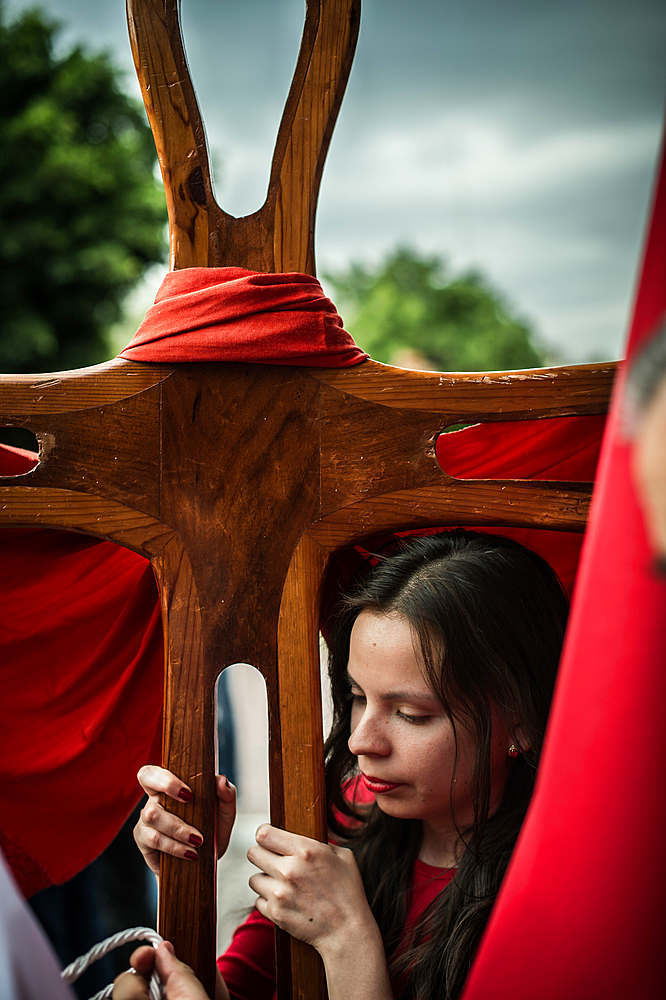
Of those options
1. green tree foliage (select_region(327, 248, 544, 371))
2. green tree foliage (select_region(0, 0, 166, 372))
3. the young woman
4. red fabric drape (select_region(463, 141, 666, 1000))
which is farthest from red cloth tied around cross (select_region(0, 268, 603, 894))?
green tree foliage (select_region(327, 248, 544, 371))

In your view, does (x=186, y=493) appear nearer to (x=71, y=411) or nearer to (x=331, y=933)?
(x=71, y=411)

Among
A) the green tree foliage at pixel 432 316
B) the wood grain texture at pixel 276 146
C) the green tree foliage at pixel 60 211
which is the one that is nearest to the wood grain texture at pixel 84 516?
the wood grain texture at pixel 276 146

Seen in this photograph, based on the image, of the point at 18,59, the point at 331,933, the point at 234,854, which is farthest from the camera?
the point at 18,59

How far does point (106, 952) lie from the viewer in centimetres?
59

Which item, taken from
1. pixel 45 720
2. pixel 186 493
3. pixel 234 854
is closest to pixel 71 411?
pixel 186 493

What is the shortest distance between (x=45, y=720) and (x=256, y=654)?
287 mm

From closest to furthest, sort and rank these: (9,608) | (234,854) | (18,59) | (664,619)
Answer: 1. (664,619)
2. (9,608)
3. (234,854)
4. (18,59)

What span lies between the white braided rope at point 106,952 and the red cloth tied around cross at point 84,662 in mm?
213

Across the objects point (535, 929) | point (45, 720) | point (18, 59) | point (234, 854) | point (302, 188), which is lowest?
point (234, 854)

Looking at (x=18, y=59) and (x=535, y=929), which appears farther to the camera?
(x=18, y=59)

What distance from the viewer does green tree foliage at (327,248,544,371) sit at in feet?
32.4

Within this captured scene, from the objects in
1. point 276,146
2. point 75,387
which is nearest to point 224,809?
point 75,387

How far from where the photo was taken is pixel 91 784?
797 millimetres

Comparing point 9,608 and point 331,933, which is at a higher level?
point 9,608
